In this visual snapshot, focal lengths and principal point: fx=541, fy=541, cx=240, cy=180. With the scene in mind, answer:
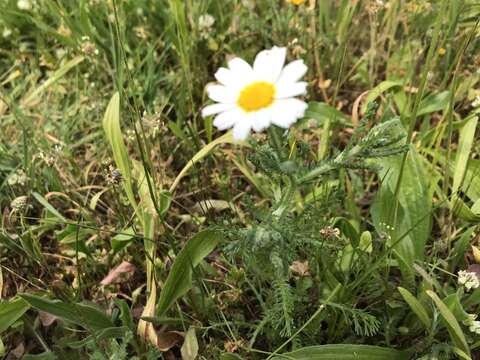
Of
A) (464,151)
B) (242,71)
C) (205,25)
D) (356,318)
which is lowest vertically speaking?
(356,318)

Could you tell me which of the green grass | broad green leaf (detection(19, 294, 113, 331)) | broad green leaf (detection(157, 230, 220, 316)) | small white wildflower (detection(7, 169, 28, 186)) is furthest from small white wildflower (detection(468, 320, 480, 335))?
small white wildflower (detection(7, 169, 28, 186))

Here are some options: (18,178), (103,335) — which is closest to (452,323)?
(103,335)

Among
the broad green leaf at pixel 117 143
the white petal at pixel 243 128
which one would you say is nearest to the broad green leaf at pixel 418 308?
the white petal at pixel 243 128

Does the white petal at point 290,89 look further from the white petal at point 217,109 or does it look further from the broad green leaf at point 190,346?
the broad green leaf at point 190,346

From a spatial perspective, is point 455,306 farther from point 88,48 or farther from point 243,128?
point 88,48

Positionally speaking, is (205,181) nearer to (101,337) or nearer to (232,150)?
(232,150)

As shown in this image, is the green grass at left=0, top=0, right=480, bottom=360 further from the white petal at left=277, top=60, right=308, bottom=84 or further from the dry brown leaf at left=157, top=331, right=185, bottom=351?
Result: the white petal at left=277, top=60, right=308, bottom=84
